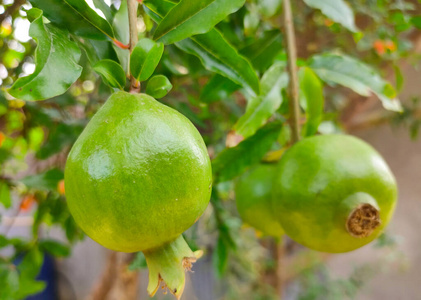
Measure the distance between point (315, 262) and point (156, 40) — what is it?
2.17 metres

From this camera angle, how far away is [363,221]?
1.63 feet

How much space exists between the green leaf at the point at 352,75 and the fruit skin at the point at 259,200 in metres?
0.21

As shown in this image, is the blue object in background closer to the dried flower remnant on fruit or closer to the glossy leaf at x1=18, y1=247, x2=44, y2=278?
the glossy leaf at x1=18, y1=247, x2=44, y2=278

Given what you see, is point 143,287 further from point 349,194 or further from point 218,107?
point 349,194

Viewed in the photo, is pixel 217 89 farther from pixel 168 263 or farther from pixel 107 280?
pixel 107 280

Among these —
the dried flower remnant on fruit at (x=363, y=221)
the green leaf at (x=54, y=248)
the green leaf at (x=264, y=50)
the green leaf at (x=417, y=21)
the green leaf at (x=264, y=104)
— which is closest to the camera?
the dried flower remnant on fruit at (x=363, y=221)

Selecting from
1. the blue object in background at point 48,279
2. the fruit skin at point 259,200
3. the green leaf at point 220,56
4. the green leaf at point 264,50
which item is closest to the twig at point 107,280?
the fruit skin at point 259,200

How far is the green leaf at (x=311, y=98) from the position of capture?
0.67 m

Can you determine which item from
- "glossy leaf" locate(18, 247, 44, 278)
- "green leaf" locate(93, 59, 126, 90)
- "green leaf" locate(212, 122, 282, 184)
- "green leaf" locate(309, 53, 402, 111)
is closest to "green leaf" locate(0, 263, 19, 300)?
"glossy leaf" locate(18, 247, 44, 278)

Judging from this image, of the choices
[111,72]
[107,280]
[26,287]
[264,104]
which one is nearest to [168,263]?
[111,72]

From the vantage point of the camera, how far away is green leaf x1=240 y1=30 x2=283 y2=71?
2.39 feet

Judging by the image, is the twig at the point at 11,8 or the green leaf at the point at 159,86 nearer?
the green leaf at the point at 159,86

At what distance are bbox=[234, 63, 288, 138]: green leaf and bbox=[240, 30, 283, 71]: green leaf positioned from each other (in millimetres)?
72

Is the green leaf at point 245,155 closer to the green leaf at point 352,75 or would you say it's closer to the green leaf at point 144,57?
the green leaf at point 352,75
